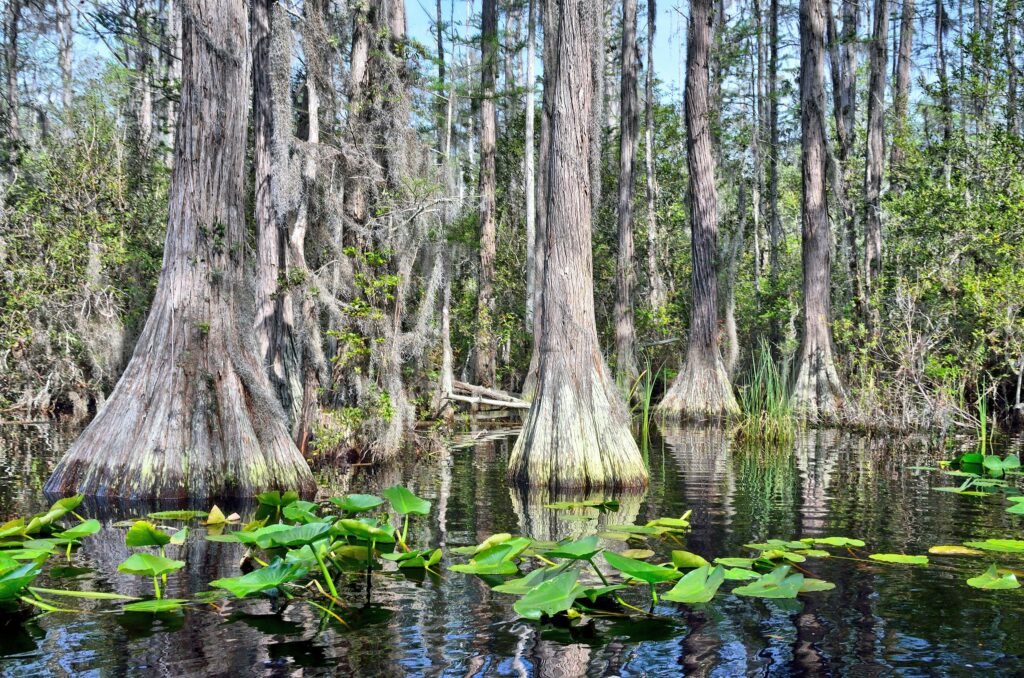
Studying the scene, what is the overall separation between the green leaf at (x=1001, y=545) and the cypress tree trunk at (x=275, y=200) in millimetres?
7467

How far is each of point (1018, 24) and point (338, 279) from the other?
10620 mm

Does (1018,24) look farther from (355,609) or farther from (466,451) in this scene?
(355,609)

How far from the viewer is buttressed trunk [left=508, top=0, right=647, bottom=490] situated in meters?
7.96

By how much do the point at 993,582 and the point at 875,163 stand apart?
1461cm

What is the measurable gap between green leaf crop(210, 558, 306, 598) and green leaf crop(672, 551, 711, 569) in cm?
185

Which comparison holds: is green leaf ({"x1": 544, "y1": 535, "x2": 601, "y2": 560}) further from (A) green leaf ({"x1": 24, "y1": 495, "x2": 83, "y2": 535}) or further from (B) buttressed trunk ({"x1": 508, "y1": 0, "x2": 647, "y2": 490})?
(B) buttressed trunk ({"x1": 508, "y1": 0, "x2": 647, "y2": 490})

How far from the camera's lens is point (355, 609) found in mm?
4133

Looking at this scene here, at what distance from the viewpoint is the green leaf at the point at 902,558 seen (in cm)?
500

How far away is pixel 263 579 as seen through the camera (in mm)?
3822

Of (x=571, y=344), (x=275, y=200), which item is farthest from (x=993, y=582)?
(x=275, y=200)

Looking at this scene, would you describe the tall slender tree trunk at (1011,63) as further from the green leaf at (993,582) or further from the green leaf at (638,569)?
the green leaf at (638,569)

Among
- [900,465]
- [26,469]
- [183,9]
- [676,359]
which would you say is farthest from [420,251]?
[676,359]

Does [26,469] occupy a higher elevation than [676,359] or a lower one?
lower

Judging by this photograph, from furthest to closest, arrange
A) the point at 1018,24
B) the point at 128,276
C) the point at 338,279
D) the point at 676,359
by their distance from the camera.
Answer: the point at 676,359
the point at 128,276
the point at 1018,24
the point at 338,279
